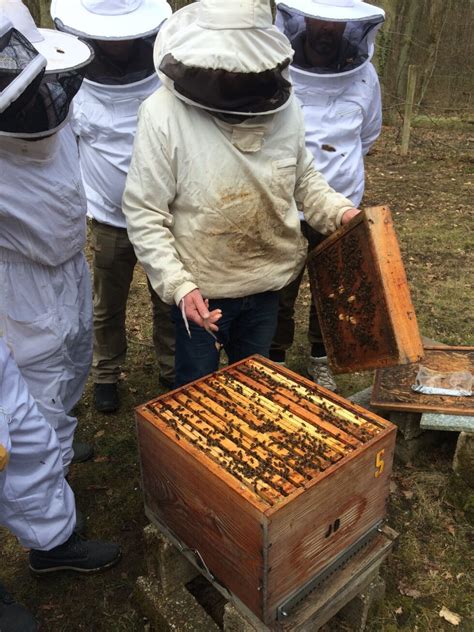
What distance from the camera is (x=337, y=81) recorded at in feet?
10.6

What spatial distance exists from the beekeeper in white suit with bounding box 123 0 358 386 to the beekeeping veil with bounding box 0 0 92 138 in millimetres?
304

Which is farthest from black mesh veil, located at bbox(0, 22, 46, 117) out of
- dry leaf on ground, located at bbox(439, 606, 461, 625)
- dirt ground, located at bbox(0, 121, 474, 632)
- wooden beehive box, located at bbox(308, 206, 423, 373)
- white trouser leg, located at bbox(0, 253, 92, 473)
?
dry leaf on ground, located at bbox(439, 606, 461, 625)

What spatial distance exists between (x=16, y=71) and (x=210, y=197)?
2.68 feet

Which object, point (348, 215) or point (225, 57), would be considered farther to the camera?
point (348, 215)

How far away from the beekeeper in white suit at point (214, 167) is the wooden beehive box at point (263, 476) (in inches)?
14.0

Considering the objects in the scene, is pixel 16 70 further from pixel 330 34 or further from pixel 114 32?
pixel 330 34

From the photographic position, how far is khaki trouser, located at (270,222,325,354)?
3506 millimetres

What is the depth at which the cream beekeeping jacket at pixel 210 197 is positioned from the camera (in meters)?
2.23

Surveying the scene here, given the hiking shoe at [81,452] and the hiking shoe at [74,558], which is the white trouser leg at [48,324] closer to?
the hiking shoe at [74,558]

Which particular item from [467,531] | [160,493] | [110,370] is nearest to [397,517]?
[467,531]

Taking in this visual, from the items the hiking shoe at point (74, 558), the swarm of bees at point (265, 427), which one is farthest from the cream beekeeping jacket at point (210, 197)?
the hiking shoe at point (74, 558)

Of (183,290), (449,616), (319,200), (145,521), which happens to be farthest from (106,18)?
(449,616)

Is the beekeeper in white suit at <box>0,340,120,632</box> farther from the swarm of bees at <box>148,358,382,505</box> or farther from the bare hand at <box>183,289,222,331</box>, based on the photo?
the bare hand at <box>183,289,222,331</box>

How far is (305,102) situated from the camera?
3.30 metres
